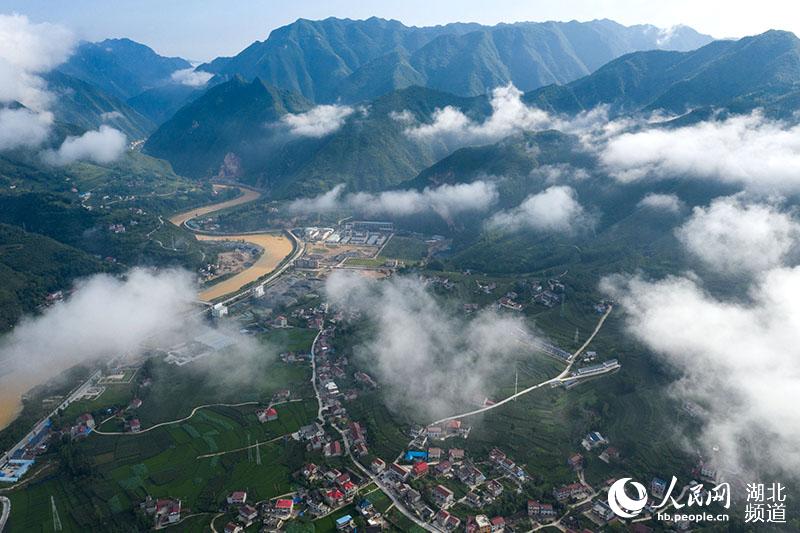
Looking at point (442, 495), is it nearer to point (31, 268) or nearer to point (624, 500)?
point (624, 500)

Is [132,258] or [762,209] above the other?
[132,258]

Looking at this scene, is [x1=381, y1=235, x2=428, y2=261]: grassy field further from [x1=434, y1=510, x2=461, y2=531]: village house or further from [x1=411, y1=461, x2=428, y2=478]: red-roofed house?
[x1=434, y1=510, x2=461, y2=531]: village house

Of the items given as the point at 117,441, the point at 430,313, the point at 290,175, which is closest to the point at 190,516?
Answer: the point at 117,441

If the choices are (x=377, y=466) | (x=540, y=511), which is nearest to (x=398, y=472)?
(x=377, y=466)

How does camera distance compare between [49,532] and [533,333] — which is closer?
[49,532]

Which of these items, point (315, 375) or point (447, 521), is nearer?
point (447, 521)

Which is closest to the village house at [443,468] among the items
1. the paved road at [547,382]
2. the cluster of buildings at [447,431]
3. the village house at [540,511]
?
the cluster of buildings at [447,431]

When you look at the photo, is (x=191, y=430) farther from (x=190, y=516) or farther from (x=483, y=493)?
(x=483, y=493)
